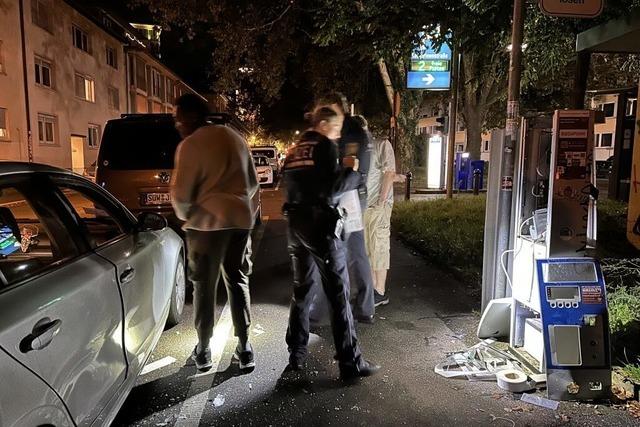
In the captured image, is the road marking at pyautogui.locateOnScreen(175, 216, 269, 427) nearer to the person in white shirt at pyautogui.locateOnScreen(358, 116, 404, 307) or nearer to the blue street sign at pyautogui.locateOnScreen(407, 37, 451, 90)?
the person in white shirt at pyautogui.locateOnScreen(358, 116, 404, 307)

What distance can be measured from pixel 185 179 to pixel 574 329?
9.56 ft

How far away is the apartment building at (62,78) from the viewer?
1958 cm

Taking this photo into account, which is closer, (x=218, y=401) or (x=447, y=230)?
(x=218, y=401)

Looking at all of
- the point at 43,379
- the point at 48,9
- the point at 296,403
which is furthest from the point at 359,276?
the point at 48,9

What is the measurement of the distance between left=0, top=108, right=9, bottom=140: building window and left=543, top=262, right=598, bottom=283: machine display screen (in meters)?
20.2

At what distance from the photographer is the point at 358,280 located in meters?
5.10

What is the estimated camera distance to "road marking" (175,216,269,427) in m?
3.40

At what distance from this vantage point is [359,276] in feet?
16.7

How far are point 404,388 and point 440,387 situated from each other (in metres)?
0.26

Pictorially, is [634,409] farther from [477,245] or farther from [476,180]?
[476,180]

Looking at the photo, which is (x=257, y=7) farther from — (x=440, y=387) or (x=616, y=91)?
(x=440, y=387)

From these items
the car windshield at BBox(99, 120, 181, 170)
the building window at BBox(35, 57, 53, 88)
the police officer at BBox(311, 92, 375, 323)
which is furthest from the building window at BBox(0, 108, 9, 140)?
the police officer at BBox(311, 92, 375, 323)

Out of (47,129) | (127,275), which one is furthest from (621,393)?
(47,129)

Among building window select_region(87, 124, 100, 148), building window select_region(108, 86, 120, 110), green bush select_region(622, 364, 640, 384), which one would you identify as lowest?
green bush select_region(622, 364, 640, 384)
